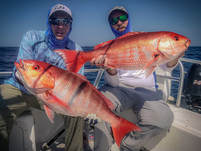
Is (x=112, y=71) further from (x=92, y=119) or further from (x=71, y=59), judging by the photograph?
(x=92, y=119)

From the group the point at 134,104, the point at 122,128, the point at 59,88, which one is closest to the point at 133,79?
the point at 134,104

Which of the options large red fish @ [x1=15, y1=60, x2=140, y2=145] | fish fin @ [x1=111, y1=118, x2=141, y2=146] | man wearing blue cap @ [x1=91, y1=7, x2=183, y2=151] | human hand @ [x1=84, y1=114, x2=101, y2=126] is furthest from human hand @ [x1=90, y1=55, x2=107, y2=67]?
human hand @ [x1=84, y1=114, x2=101, y2=126]

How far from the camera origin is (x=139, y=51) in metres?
1.59

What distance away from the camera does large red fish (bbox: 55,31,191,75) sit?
151 centimetres

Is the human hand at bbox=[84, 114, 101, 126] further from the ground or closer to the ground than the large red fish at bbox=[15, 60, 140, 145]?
closer to the ground

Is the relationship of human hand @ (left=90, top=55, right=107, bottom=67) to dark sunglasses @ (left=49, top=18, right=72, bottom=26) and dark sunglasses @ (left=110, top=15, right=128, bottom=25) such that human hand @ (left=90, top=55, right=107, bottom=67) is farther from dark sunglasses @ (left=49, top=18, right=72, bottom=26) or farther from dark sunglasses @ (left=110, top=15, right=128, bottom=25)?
dark sunglasses @ (left=49, top=18, right=72, bottom=26)

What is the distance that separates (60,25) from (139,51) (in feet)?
4.80

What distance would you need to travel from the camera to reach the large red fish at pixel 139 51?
4.97 ft

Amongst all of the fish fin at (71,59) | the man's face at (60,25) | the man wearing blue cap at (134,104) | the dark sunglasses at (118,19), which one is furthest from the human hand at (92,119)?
the dark sunglasses at (118,19)

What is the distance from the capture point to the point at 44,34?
2.48 m

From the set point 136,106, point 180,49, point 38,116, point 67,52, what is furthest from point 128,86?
point 38,116

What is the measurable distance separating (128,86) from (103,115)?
116cm

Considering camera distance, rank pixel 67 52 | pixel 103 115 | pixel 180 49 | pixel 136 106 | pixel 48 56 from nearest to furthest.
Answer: pixel 103 115
pixel 180 49
pixel 67 52
pixel 136 106
pixel 48 56

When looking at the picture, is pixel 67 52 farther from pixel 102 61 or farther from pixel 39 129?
pixel 39 129
